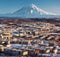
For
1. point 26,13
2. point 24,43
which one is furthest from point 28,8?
point 24,43

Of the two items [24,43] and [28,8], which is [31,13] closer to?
[28,8]

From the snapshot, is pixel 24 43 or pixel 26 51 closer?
pixel 26 51

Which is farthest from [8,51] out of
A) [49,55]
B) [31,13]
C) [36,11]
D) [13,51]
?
[31,13]

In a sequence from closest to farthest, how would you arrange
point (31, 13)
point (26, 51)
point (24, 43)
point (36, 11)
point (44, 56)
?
point (44, 56)
point (26, 51)
point (24, 43)
point (36, 11)
point (31, 13)

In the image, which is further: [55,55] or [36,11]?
[36,11]

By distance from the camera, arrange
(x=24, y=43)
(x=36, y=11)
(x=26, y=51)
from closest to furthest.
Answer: (x=26, y=51)
(x=24, y=43)
(x=36, y=11)

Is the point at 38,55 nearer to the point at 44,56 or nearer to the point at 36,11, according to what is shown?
the point at 44,56

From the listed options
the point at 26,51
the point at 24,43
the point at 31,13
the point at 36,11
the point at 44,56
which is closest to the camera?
the point at 44,56

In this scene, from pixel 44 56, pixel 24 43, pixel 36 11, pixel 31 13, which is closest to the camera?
pixel 44 56

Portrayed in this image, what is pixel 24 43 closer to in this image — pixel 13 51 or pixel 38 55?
pixel 13 51
